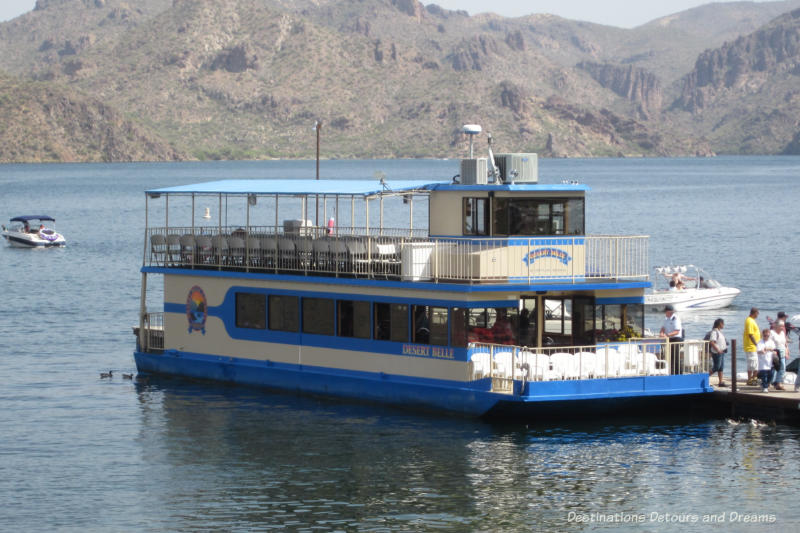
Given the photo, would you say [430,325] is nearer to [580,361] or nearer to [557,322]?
[557,322]

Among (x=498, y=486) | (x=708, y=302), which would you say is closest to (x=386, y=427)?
(x=498, y=486)

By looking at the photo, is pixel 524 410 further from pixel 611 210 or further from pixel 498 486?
pixel 611 210

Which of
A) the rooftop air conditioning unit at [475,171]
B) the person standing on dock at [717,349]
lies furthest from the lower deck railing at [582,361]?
the rooftop air conditioning unit at [475,171]

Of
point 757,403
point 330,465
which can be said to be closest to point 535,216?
point 757,403

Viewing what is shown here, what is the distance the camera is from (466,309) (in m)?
28.1

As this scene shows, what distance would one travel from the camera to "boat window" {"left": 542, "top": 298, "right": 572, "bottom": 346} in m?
29.4

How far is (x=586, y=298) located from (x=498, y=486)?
20.4 feet

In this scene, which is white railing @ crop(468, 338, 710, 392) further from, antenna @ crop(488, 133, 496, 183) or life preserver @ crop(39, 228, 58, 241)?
life preserver @ crop(39, 228, 58, 241)

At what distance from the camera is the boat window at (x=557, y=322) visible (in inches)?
1156

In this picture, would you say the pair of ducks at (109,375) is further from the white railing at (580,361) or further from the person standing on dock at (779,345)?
the person standing on dock at (779,345)

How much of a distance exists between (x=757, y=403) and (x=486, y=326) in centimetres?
609

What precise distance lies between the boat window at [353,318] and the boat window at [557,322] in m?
4.07

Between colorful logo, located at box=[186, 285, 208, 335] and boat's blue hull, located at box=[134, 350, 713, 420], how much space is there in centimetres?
185

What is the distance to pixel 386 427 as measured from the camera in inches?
1129
